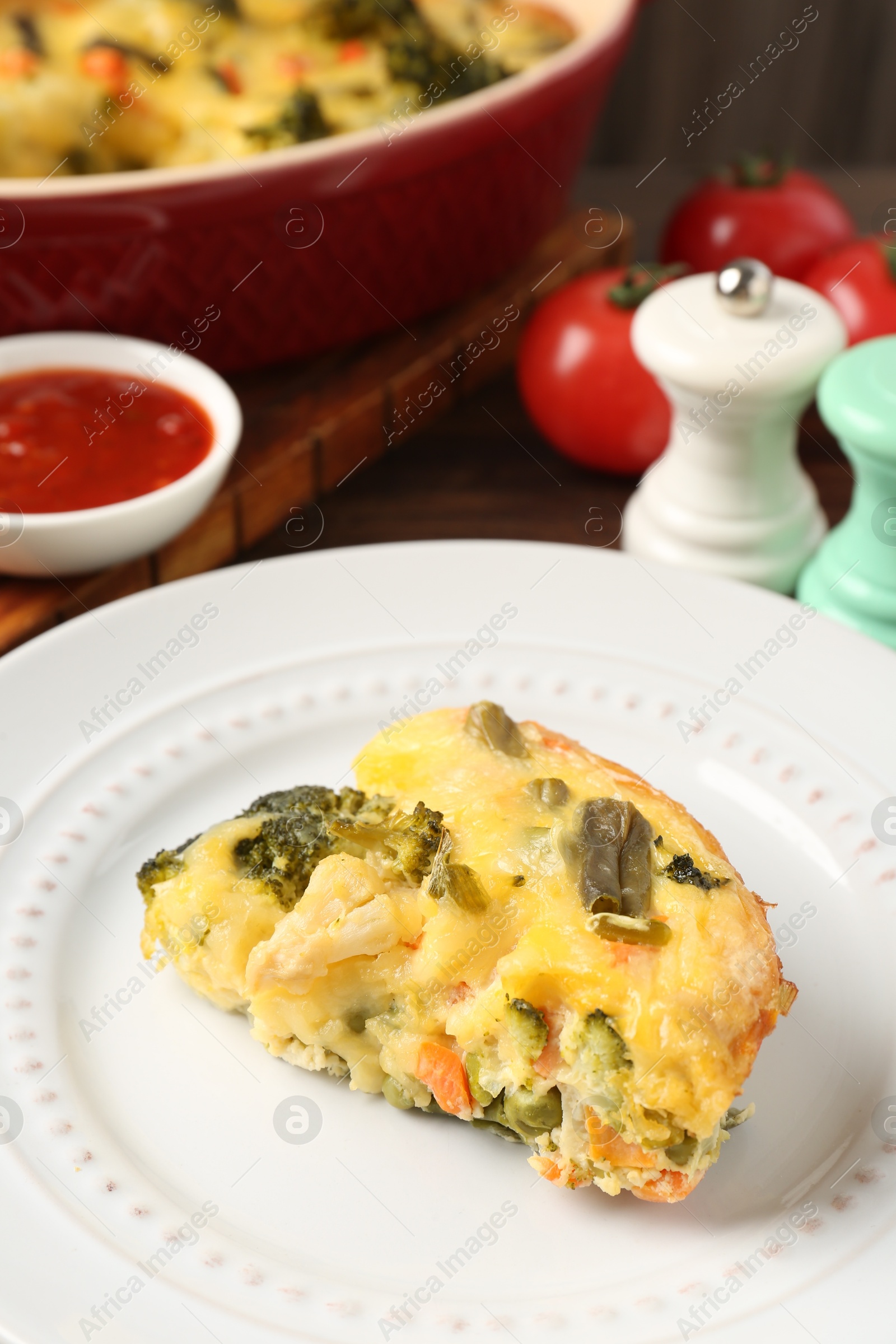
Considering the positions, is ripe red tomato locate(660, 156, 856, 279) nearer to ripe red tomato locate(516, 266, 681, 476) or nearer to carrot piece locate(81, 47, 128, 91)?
ripe red tomato locate(516, 266, 681, 476)

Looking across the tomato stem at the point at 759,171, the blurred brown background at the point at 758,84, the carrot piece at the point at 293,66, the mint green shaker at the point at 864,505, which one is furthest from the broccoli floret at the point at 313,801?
the blurred brown background at the point at 758,84

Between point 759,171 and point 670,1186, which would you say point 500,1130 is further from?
point 759,171

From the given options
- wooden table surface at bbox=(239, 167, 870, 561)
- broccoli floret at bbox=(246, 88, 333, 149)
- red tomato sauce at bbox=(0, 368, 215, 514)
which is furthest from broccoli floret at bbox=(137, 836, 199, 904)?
broccoli floret at bbox=(246, 88, 333, 149)

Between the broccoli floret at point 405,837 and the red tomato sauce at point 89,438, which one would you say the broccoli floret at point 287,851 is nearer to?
the broccoli floret at point 405,837

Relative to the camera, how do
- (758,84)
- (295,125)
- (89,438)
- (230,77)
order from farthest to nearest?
1. (758,84)
2. (230,77)
3. (295,125)
4. (89,438)

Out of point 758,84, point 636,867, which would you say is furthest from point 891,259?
point 636,867

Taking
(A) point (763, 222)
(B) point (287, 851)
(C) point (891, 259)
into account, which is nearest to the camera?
(B) point (287, 851)

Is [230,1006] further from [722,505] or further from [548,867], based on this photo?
[722,505]

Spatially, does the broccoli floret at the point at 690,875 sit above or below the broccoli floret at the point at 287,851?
above

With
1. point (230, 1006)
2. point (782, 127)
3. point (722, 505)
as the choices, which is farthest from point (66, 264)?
point (782, 127)
